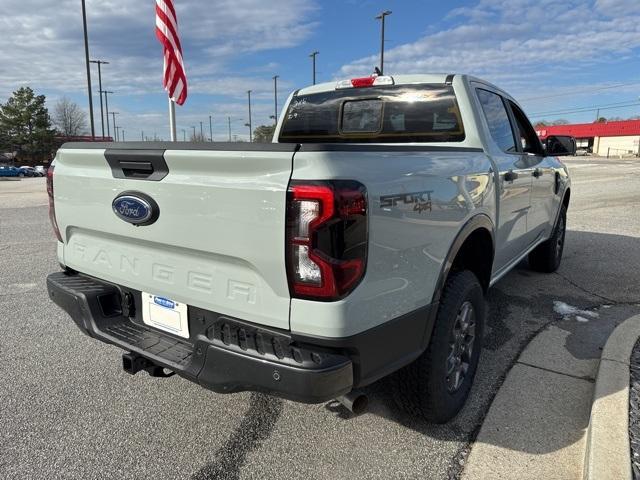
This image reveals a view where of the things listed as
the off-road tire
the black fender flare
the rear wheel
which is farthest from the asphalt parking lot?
the off-road tire

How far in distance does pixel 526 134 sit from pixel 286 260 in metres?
3.61

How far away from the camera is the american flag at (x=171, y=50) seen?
6.71 m

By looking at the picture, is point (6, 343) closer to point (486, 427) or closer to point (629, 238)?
point (486, 427)

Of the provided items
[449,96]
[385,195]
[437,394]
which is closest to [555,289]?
[449,96]

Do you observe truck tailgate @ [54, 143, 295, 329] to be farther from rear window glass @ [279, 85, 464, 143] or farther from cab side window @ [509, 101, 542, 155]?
cab side window @ [509, 101, 542, 155]

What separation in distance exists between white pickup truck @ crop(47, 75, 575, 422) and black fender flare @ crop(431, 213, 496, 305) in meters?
0.01

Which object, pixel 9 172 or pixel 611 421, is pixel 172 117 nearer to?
pixel 611 421

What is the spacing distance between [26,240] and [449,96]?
7.05 meters

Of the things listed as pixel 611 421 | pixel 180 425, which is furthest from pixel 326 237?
pixel 611 421

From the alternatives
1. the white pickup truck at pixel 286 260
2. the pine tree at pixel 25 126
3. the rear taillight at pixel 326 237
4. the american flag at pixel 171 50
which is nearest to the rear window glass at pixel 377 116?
the white pickup truck at pixel 286 260

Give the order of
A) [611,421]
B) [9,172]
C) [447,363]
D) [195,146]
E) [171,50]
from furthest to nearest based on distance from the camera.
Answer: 1. [9,172]
2. [171,50]
3. [447,363]
4. [611,421]
5. [195,146]

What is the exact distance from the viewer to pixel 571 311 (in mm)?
4645

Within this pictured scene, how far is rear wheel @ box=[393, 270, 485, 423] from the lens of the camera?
2467 mm

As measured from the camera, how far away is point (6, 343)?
373 cm
